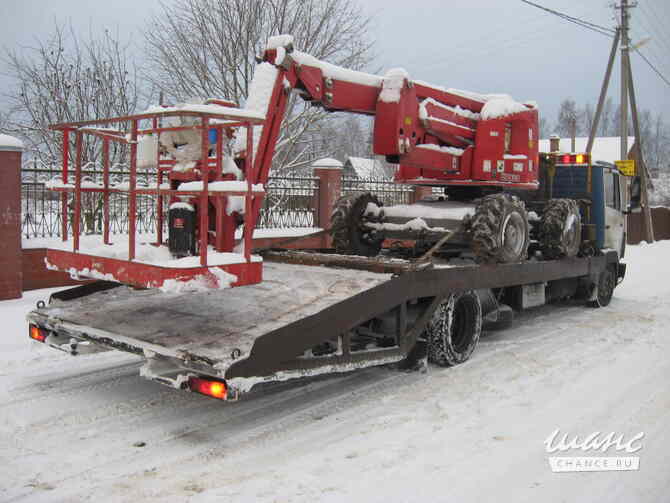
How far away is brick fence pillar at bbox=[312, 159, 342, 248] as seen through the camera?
1418cm

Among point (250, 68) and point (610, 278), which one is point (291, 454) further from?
point (250, 68)

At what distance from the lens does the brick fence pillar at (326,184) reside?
14.2 meters

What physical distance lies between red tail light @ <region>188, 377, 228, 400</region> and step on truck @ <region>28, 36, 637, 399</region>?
0.04 feet

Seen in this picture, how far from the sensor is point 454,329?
270 inches

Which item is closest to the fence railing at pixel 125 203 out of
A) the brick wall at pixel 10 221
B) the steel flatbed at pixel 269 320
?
the brick wall at pixel 10 221

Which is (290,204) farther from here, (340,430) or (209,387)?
(209,387)

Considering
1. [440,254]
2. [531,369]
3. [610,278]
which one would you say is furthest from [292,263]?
[610,278]

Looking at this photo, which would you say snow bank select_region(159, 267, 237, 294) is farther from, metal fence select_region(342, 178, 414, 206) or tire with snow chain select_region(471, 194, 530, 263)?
metal fence select_region(342, 178, 414, 206)

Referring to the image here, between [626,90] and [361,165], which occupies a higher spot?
[626,90]

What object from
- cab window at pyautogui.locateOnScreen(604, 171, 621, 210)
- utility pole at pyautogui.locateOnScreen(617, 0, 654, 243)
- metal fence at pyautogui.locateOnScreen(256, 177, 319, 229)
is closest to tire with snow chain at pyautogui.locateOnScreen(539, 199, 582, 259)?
cab window at pyautogui.locateOnScreen(604, 171, 621, 210)

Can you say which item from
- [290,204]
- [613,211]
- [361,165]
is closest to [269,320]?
[613,211]

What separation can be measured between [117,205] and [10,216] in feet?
8.74

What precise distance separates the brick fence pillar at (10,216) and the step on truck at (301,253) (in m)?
3.15

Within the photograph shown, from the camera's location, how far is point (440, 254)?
26.3 ft
